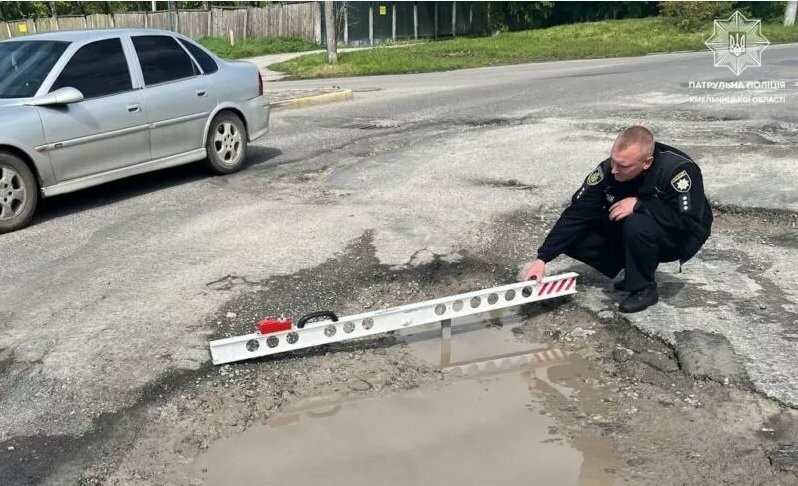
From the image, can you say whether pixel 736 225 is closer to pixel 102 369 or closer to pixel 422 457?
pixel 422 457

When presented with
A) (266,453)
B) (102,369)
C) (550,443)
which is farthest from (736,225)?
(102,369)

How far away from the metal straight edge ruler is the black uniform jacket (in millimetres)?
243

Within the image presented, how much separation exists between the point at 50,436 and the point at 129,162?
4.47m

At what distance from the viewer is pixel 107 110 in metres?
7.32

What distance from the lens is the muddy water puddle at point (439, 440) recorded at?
3.42 metres

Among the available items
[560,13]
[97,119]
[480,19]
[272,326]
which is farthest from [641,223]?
[560,13]

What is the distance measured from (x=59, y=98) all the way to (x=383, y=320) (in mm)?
4184

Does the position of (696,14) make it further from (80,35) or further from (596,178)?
(596,178)

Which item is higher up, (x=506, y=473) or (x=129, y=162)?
(x=129, y=162)

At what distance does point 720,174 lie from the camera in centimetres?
800

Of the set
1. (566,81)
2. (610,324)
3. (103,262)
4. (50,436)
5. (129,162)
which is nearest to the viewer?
(50,436)

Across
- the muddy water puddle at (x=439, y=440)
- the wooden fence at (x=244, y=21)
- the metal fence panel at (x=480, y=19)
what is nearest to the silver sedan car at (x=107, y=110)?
the muddy water puddle at (x=439, y=440)

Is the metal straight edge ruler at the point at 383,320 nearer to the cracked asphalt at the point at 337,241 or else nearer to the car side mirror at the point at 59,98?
the cracked asphalt at the point at 337,241

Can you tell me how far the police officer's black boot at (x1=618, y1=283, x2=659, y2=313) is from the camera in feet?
15.9
